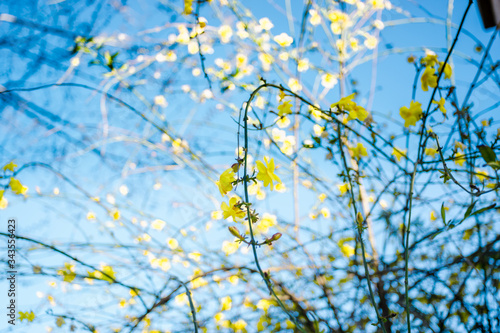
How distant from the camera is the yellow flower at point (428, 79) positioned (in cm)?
118

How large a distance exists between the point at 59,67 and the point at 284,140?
145 cm

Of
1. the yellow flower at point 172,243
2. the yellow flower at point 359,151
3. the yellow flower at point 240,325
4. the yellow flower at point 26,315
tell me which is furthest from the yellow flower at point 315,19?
the yellow flower at point 26,315

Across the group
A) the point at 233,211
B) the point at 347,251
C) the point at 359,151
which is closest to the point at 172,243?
the point at 347,251

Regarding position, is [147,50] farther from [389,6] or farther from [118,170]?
[389,6]

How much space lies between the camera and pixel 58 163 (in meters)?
2.49

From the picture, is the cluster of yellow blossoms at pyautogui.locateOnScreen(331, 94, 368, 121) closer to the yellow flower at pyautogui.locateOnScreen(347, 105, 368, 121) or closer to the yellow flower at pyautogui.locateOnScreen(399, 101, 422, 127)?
the yellow flower at pyautogui.locateOnScreen(347, 105, 368, 121)

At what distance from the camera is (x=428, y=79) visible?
1.19m

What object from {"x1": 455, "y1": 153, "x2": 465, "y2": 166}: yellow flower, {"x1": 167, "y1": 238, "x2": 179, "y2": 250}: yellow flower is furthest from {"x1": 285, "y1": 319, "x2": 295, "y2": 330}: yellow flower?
{"x1": 455, "y1": 153, "x2": 465, "y2": 166}: yellow flower

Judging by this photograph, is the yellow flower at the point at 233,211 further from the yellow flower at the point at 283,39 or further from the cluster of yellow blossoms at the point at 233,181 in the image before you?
the yellow flower at the point at 283,39

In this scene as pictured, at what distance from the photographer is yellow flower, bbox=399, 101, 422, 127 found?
115 cm

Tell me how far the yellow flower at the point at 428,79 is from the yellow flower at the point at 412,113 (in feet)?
0.30

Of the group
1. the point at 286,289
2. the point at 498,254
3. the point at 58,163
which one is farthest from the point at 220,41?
the point at 498,254

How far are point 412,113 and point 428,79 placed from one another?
0.13 metres

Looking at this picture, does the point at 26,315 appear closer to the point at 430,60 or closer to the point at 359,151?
the point at 359,151
